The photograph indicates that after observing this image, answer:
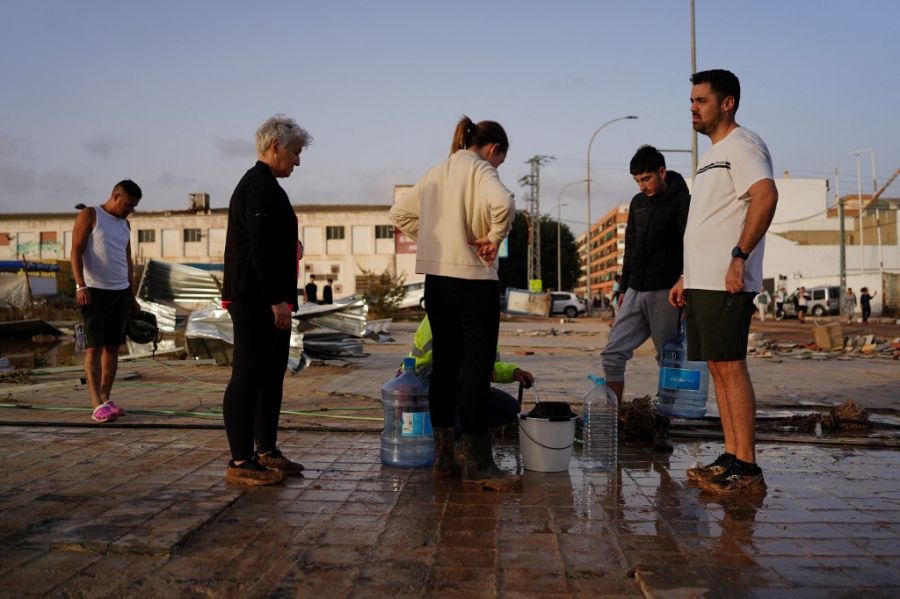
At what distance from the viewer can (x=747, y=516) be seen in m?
3.58

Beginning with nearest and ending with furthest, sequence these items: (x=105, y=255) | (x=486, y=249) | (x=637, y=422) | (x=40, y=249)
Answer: (x=486, y=249), (x=637, y=422), (x=105, y=255), (x=40, y=249)

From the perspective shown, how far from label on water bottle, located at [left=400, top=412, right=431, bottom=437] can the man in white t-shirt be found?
5.07 ft

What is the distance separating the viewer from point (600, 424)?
209 inches

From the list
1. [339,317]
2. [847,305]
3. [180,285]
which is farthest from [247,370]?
[847,305]

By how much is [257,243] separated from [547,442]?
194cm

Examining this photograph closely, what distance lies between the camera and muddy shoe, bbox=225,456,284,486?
13.6ft

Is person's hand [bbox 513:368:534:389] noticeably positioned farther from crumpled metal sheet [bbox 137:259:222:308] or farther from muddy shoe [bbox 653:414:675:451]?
crumpled metal sheet [bbox 137:259:222:308]

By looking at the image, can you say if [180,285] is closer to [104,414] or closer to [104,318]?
[104,318]

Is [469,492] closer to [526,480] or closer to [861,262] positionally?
[526,480]

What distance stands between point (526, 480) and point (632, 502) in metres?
0.70

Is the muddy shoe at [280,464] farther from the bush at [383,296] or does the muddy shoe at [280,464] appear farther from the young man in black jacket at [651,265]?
the bush at [383,296]

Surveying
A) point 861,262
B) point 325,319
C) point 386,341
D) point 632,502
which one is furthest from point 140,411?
point 861,262

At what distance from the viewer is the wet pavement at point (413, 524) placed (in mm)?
2701

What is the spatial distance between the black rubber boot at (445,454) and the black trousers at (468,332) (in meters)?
0.19
